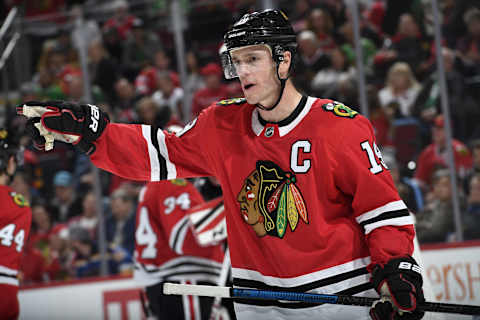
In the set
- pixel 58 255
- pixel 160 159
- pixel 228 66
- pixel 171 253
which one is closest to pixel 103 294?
pixel 58 255

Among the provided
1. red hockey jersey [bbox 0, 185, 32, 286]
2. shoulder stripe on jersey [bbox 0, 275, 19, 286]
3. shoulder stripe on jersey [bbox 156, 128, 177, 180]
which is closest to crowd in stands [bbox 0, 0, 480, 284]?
red hockey jersey [bbox 0, 185, 32, 286]

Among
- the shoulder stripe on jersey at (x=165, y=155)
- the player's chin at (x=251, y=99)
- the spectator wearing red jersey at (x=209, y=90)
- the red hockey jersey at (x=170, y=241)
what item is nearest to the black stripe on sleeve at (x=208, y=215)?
the red hockey jersey at (x=170, y=241)

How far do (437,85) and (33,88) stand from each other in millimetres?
3688

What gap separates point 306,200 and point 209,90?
11.9 ft

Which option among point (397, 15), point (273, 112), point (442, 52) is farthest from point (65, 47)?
point (273, 112)

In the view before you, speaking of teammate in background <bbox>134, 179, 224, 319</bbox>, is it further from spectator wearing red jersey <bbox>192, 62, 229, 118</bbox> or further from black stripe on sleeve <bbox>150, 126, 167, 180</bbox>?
spectator wearing red jersey <bbox>192, 62, 229, 118</bbox>

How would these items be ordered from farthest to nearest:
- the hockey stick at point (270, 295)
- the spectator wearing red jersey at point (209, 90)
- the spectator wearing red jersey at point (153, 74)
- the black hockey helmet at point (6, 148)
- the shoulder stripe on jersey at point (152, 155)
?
the spectator wearing red jersey at point (153, 74) < the spectator wearing red jersey at point (209, 90) < the black hockey helmet at point (6, 148) < the shoulder stripe on jersey at point (152, 155) < the hockey stick at point (270, 295)

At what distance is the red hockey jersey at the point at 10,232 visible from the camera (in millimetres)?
2703

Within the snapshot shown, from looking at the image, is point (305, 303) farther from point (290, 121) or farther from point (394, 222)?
point (290, 121)

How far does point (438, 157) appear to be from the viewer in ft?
13.7

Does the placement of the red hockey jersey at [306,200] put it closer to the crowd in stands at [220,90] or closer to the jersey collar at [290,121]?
the jersey collar at [290,121]

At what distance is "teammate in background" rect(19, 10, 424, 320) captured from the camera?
173cm

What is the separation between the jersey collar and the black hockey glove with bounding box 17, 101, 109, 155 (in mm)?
464

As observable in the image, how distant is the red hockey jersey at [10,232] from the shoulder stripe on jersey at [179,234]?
0.85m
